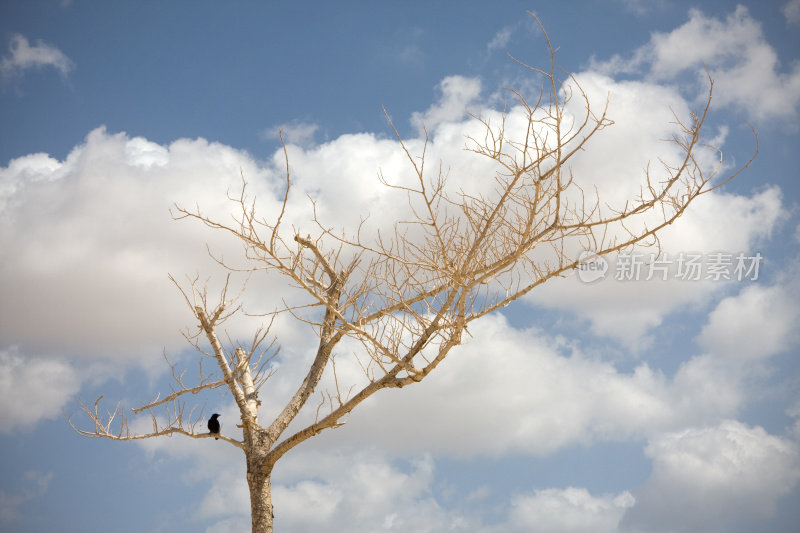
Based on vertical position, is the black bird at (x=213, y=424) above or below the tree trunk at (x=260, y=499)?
above

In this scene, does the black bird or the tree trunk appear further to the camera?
the black bird

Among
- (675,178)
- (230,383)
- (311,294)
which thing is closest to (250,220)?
(311,294)

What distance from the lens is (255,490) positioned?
6426 millimetres

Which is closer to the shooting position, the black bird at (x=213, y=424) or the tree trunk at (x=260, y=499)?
the tree trunk at (x=260, y=499)

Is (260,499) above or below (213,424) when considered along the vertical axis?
below

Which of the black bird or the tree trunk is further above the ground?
the black bird

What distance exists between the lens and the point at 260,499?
6375 millimetres

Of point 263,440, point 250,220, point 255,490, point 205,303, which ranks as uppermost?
point 205,303

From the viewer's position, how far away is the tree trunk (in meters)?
6.27

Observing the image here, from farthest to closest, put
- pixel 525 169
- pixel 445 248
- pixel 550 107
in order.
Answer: pixel 445 248 → pixel 525 169 → pixel 550 107

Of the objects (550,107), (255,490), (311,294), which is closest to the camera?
(550,107)

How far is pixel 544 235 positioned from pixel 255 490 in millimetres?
3849

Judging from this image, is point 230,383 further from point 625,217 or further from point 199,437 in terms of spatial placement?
point 625,217

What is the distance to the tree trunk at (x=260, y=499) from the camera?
6270 millimetres
